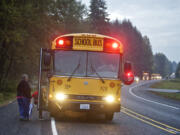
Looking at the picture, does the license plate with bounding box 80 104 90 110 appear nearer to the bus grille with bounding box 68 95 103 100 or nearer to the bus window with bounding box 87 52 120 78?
the bus grille with bounding box 68 95 103 100

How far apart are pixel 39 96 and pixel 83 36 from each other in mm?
2650

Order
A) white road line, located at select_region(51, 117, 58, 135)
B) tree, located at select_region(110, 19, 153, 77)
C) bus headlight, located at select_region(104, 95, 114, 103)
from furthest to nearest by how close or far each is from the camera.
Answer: tree, located at select_region(110, 19, 153, 77), bus headlight, located at select_region(104, 95, 114, 103), white road line, located at select_region(51, 117, 58, 135)

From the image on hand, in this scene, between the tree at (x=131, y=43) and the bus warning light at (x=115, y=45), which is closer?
the bus warning light at (x=115, y=45)

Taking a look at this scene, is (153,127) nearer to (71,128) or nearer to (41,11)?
(71,128)

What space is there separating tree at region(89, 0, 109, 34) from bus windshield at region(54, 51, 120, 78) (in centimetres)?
5913

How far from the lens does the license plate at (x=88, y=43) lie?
12.7 meters

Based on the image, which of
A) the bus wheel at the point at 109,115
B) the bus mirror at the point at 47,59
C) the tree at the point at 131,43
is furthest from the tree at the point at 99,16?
the bus mirror at the point at 47,59

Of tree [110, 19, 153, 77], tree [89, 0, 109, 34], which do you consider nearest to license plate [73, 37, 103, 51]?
tree [89, 0, 109, 34]

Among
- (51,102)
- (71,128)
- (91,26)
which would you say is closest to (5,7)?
(51,102)

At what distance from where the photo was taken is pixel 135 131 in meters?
10.8

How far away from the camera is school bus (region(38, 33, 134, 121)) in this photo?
482 inches

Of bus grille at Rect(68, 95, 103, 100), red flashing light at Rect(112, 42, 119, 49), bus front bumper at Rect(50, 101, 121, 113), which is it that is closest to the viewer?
bus front bumper at Rect(50, 101, 121, 113)

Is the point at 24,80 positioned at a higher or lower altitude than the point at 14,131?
higher

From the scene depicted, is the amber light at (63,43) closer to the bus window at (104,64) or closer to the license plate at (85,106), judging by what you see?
the bus window at (104,64)
